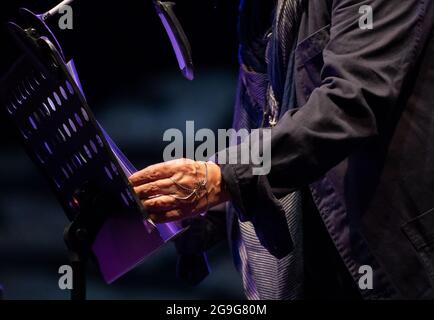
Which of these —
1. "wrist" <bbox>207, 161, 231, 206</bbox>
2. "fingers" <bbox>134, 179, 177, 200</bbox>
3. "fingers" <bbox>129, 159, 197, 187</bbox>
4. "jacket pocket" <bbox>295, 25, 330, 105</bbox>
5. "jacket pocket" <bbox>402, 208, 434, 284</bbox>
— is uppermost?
"jacket pocket" <bbox>295, 25, 330, 105</bbox>

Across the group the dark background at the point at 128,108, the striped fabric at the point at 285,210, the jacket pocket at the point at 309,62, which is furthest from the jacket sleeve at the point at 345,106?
the dark background at the point at 128,108

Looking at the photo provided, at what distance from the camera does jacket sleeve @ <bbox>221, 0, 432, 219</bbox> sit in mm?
1102

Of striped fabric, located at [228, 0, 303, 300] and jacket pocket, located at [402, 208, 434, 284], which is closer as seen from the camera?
jacket pocket, located at [402, 208, 434, 284]

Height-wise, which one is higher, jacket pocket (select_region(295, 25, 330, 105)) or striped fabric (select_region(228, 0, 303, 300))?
jacket pocket (select_region(295, 25, 330, 105))

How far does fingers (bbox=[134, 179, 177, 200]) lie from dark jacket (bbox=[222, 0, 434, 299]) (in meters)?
0.10

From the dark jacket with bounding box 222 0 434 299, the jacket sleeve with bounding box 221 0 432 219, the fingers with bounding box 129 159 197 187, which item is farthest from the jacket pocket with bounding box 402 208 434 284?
the fingers with bounding box 129 159 197 187

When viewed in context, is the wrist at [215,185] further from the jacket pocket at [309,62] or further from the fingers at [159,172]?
the jacket pocket at [309,62]

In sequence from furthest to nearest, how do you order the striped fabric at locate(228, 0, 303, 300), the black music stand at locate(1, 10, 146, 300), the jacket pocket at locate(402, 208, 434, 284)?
the striped fabric at locate(228, 0, 303, 300)
the jacket pocket at locate(402, 208, 434, 284)
the black music stand at locate(1, 10, 146, 300)

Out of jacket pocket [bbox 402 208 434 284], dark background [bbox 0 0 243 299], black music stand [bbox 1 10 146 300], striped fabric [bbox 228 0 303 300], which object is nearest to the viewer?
black music stand [bbox 1 10 146 300]

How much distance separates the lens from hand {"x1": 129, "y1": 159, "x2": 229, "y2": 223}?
1103 mm

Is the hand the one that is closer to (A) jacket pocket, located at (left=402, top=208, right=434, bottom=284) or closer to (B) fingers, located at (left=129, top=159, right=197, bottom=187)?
(B) fingers, located at (left=129, top=159, right=197, bottom=187)

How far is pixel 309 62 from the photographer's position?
127 cm
